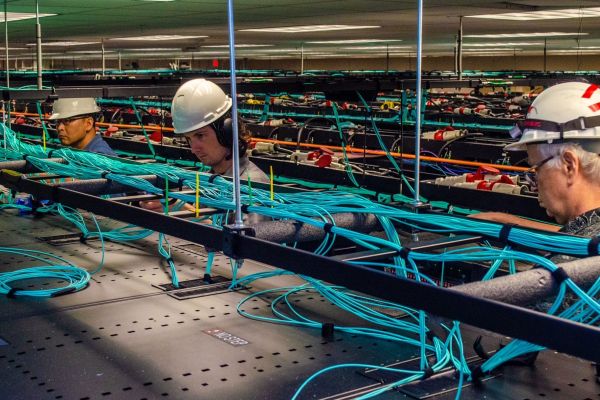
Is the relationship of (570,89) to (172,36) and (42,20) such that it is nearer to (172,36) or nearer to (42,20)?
(42,20)

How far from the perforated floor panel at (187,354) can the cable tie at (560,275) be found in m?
0.47

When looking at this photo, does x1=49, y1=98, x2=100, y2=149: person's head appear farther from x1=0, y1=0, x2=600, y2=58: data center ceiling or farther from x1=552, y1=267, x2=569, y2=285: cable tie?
x1=552, y1=267, x2=569, y2=285: cable tie

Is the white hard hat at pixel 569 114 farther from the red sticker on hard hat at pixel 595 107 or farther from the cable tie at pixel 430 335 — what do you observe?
the cable tie at pixel 430 335

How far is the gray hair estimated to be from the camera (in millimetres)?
2020

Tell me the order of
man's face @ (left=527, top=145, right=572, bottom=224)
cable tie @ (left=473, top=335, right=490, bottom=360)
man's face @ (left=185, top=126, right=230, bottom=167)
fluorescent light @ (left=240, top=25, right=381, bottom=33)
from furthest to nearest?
1. fluorescent light @ (left=240, top=25, right=381, bottom=33)
2. man's face @ (left=185, top=126, right=230, bottom=167)
3. man's face @ (left=527, top=145, right=572, bottom=224)
4. cable tie @ (left=473, top=335, right=490, bottom=360)

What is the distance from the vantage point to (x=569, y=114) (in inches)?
70.9

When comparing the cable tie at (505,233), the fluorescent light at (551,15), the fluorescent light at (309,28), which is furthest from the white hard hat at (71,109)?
the fluorescent light at (309,28)

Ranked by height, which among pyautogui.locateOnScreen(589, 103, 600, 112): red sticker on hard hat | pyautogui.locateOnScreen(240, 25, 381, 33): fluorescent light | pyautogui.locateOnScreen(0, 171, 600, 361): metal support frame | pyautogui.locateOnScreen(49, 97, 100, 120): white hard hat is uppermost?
pyautogui.locateOnScreen(240, 25, 381, 33): fluorescent light

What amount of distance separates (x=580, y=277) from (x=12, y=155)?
2452 millimetres

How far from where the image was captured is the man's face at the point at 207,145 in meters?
3.50

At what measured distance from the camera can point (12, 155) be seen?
10.2 ft

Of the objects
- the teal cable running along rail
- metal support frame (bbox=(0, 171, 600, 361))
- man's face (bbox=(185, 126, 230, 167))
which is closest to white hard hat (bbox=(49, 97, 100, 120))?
man's face (bbox=(185, 126, 230, 167))

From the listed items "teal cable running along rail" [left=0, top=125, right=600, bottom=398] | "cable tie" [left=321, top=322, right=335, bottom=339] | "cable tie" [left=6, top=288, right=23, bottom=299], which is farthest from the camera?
"cable tie" [left=6, top=288, right=23, bottom=299]

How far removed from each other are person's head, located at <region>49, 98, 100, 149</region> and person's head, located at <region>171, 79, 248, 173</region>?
1.46m
